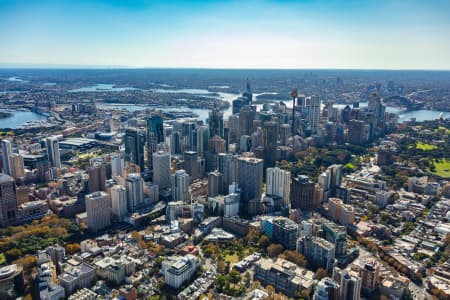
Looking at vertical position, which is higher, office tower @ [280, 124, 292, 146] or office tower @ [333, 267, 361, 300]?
office tower @ [280, 124, 292, 146]

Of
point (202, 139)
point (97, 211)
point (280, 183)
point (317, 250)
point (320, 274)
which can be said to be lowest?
point (320, 274)

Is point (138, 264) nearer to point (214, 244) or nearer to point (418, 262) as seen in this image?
point (214, 244)

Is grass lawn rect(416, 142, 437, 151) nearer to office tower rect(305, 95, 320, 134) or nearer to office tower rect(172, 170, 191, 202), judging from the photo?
office tower rect(305, 95, 320, 134)

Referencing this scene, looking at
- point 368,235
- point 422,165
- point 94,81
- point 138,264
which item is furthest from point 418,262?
point 94,81

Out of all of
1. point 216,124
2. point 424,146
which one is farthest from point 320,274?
point 424,146

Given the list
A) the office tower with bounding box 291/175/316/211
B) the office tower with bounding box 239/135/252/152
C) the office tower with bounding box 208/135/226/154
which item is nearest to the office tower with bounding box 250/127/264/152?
the office tower with bounding box 239/135/252/152

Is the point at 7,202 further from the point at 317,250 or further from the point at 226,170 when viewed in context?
the point at 317,250
